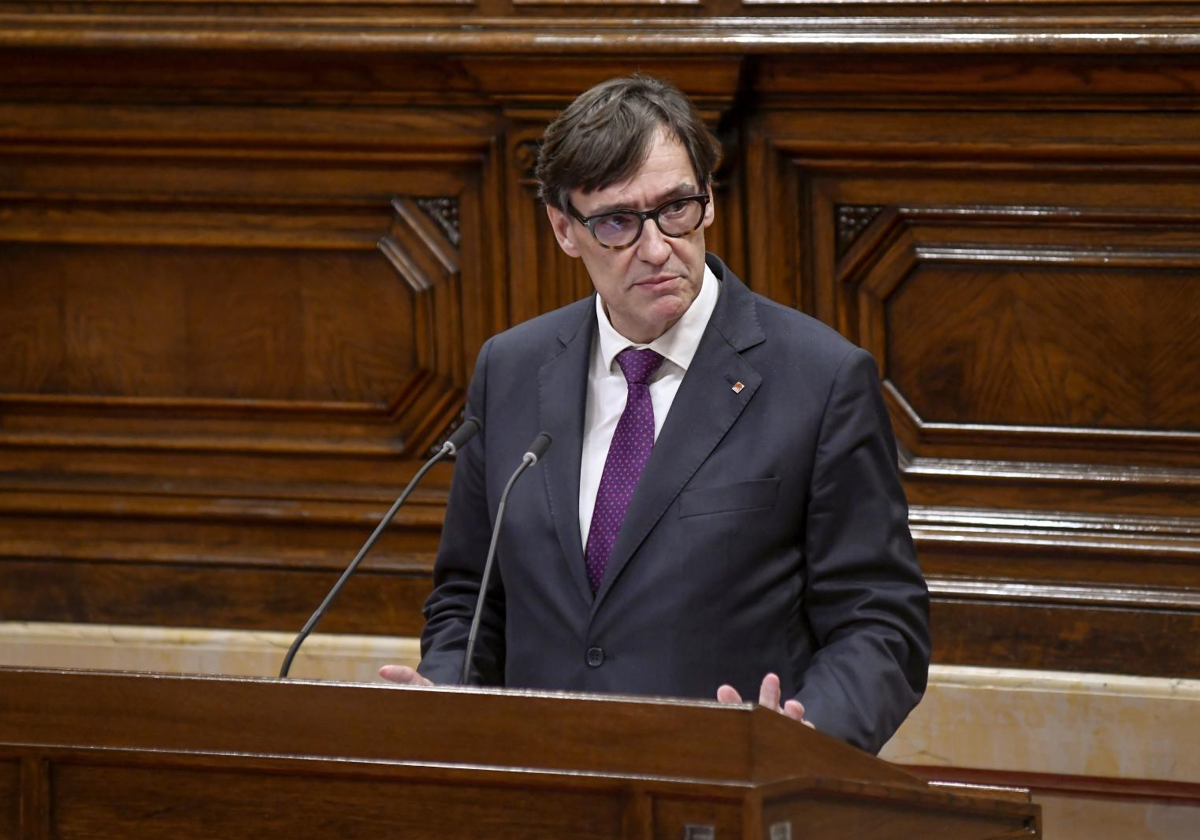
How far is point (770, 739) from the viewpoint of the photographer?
1638 mm

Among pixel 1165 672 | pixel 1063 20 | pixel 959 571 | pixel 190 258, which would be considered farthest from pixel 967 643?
pixel 190 258

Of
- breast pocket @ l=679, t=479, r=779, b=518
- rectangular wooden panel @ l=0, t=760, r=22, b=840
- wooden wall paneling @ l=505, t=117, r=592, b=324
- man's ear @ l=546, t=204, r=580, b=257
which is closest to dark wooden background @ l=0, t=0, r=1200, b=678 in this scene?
wooden wall paneling @ l=505, t=117, r=592, b=324

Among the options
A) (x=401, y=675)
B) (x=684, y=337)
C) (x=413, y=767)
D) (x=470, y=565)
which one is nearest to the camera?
(x=413, y=767)

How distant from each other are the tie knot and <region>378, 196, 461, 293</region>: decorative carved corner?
70.5 inches

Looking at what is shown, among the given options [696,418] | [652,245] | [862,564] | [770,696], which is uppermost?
[652,245]

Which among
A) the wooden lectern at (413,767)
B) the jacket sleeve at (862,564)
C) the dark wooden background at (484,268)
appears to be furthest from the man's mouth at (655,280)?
the dark wooden background at (484,268)

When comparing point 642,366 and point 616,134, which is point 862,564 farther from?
point 616,134

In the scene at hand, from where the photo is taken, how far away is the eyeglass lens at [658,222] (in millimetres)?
2422

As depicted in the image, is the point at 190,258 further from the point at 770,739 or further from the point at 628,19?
the point at 770,739

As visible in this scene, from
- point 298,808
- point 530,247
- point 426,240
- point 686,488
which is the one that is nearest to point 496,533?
point 686,488

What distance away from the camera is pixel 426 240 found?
4238 millimetres

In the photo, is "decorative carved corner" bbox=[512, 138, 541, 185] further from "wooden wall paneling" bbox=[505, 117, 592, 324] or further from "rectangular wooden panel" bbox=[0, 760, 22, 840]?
"rectangular wooden panel" bbox=[0, 760, 22, 840]

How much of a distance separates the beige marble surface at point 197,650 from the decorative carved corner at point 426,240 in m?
0.91

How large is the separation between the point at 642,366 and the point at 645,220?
221 millimetres
